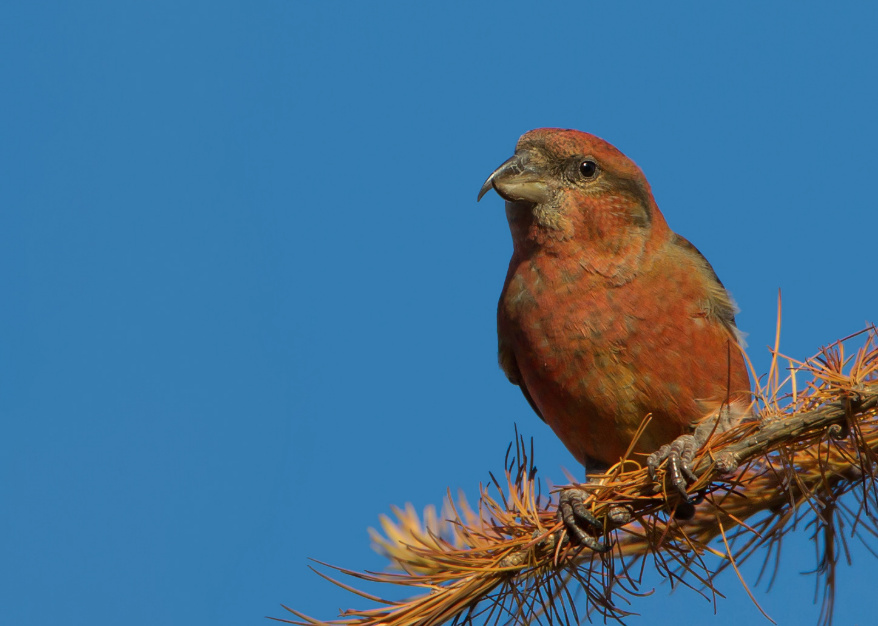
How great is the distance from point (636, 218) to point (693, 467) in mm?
1908

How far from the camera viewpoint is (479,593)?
225 centimetres

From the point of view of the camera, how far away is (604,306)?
3537mm

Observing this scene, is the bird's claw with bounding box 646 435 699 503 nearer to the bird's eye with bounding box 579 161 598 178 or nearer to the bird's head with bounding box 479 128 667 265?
the bird's head with bounding box 479 128 667 265

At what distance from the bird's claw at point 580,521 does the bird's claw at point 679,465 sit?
19 cm

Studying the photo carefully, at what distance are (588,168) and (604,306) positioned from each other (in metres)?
0.68

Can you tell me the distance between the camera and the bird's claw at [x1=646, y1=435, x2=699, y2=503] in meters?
2.17

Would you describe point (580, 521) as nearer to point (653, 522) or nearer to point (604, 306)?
point (653, 522)

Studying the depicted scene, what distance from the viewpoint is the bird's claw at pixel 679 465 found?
2.17 metres

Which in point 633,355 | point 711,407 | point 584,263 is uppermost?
point 584,263

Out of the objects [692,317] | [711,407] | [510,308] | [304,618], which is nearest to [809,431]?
[304,618]

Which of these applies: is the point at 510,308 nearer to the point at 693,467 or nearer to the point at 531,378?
the point at 531,378

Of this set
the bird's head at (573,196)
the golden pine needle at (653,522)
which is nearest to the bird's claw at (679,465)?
the golden pine needle at (653,522)

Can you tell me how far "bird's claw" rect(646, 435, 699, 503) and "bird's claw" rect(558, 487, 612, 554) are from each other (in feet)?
0.61

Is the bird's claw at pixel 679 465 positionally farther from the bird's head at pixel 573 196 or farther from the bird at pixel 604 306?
the bird's head at pixel 573 196
